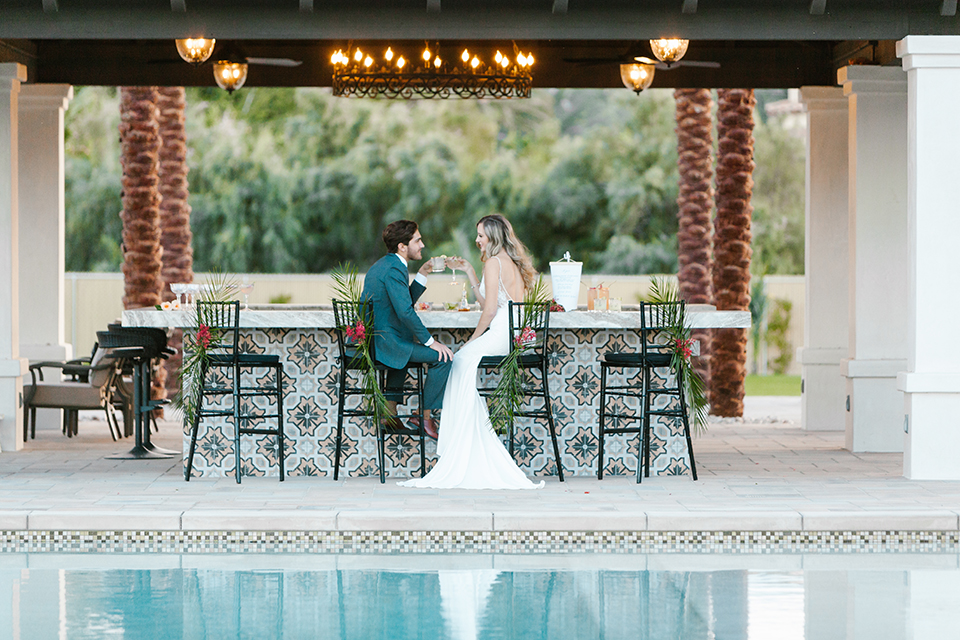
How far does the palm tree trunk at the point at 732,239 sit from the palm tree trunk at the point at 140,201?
5.83 meters

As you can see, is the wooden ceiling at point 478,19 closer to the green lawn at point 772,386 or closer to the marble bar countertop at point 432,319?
the marble bar countertop at point 432,319

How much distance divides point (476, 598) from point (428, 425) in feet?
8.87

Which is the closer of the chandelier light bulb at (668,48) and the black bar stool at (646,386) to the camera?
the black bar stool at (646,386)

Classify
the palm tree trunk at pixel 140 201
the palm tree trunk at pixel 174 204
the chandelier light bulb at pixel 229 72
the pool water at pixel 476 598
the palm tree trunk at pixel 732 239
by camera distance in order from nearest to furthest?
the pool water at pixel 476 598
the chandelier light bulb at pixel 229 72
the palm tree trunk at pixel 140 201
the palm tree trunk at pixel 732 239
the palm tree trunk at pixel 174 204

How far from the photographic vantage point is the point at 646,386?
7.73 meters

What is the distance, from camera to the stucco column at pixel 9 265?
9.18 meters

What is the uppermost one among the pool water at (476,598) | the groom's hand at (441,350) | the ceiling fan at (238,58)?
the ceiling fan at (238,58)

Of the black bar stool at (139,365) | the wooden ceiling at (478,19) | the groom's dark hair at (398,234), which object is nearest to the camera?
the groom's dark hair at (398,234)

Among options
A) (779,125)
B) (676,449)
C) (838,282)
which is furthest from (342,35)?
(779,125)

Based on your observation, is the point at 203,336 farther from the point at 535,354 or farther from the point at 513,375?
the point at 535,354

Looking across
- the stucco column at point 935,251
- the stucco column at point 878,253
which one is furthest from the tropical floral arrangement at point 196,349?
the stucco column at point 878,253

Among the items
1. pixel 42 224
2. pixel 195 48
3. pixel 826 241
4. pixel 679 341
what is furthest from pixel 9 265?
pixel 826 241

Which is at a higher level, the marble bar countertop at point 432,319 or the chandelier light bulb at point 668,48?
the chandelier light bulb at point 668,48

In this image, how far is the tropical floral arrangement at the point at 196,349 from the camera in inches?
303
